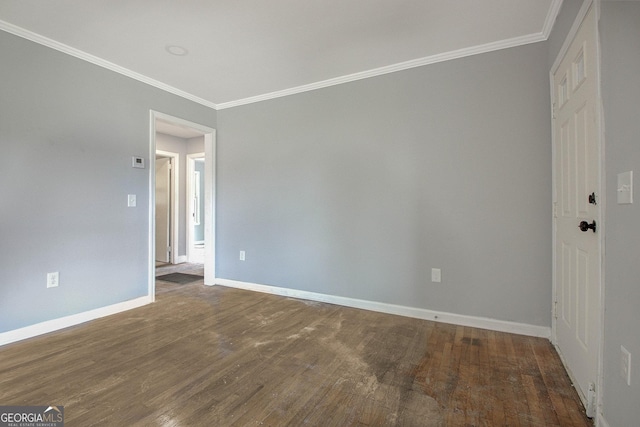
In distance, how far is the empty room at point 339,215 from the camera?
148 centimetres

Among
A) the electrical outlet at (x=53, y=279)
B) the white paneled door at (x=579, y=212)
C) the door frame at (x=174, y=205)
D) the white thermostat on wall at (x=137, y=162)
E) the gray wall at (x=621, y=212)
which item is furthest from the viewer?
the door frame at (x=174, y=205)

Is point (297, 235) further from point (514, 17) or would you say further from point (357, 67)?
point (514, 17)

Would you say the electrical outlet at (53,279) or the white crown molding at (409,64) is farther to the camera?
the electrical outlet at (53,279)

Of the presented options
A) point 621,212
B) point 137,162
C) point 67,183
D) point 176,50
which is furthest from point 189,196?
point 621,212

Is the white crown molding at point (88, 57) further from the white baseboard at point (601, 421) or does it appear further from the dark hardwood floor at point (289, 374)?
the white baseboard at point (601, 421)

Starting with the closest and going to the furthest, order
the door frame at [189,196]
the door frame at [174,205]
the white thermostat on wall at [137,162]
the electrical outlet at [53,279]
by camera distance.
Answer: the electrical outlet at [53,279] → the white thermostat on wall at [137,162] → the door frame at [174,205] → the door frame at [189,196]

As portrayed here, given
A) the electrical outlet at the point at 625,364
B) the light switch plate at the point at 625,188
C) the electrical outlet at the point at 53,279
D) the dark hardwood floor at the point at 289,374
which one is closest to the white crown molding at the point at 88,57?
the electrical outlet at the point at 53,279

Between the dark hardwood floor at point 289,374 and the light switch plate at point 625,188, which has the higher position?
the light switch plate at point 625,188

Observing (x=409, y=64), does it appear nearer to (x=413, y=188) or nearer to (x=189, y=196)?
(x=413, y=188)

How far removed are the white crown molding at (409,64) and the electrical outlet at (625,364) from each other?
2376mm

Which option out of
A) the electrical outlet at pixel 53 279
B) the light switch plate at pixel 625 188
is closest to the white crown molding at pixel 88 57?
the electrical outlet at pixel 53 279

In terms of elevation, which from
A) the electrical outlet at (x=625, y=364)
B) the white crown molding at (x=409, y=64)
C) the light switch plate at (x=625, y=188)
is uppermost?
the white crown molding at (x=409, y=64)

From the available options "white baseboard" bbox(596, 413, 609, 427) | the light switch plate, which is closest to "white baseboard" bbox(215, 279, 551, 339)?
"white baseboard" bbox(596, 413, 609, 427)

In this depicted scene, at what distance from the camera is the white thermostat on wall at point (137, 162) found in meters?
3.15
